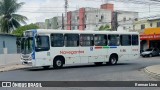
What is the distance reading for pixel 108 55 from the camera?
29406 mm

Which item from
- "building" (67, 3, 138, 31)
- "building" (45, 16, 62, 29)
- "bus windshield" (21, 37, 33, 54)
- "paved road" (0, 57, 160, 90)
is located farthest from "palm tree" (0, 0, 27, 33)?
"building" (45, 16, 62, 29)

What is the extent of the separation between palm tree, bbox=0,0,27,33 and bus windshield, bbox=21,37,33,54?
104 ft

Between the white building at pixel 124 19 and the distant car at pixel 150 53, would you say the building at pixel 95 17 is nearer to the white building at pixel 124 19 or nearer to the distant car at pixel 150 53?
the white building at pixel 124 19

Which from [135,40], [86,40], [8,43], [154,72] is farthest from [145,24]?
[154,72]

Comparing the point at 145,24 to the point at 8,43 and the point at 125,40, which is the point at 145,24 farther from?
the point at 125,40

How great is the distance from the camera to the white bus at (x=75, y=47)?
2491cm

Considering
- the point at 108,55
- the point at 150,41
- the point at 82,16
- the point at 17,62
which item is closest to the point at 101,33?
the point at 108,55

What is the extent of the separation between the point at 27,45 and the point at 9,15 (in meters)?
33.2

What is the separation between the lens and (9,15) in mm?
57312

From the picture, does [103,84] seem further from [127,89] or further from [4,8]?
[4,8]

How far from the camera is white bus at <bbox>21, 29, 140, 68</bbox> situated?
981 inches

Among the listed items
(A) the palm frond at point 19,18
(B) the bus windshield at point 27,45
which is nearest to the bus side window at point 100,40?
(B) the bus windshield at point 27,45

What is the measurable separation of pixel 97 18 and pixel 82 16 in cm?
400

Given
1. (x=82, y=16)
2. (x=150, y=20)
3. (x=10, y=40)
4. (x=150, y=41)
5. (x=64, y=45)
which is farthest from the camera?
(x=82, y=16)
